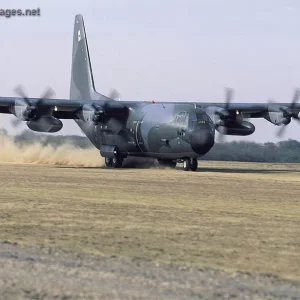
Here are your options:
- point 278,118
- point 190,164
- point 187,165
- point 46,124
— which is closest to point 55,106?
point 46,124

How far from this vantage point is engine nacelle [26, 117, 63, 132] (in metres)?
47.1

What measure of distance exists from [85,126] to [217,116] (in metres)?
9.93

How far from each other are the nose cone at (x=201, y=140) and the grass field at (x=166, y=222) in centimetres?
1370

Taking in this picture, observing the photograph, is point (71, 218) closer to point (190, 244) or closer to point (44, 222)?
point (44, 222)

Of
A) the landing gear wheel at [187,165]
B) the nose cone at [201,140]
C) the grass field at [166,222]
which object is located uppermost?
the grass field at [166,222]

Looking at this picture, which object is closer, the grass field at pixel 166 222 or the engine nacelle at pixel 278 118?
the grass field at pixel 166 222

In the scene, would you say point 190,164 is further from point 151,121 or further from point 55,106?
point 55,106

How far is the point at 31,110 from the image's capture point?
153 feet

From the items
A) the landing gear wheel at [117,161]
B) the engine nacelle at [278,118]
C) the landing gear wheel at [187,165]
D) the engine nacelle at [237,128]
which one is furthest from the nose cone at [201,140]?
the landing gear wheel at [117,161]

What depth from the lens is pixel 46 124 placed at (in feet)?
156

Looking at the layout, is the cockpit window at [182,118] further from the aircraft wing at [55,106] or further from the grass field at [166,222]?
the grass field at [166,222]

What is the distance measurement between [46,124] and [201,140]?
9.73m

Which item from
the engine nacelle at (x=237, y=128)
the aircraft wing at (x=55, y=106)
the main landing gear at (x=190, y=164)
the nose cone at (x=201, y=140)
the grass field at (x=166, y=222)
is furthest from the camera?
the engine nacelle at (x=237, y=128)

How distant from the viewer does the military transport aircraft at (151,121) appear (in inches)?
1779
